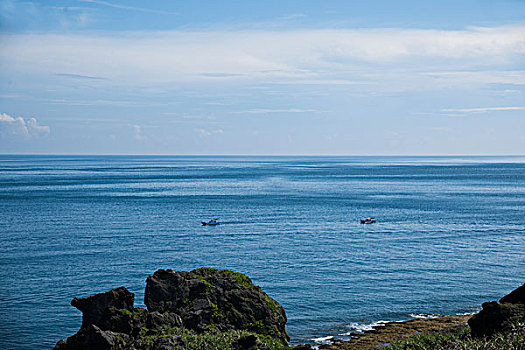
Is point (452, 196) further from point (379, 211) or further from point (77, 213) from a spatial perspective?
point (77, 213)

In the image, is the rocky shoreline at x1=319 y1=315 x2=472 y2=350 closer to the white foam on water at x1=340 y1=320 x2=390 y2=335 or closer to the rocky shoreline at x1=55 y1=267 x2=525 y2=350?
the rocky shoreline at x1=55 y1=267 x2=525 y2=350

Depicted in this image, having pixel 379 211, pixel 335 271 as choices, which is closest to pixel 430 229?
pixel 379 211

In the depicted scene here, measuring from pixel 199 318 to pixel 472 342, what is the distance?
11736 mm

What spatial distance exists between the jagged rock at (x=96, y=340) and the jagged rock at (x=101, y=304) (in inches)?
45.5

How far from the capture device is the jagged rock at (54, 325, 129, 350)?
62.8 ft

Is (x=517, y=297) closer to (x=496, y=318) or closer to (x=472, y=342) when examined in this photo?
(x=496, y=318)

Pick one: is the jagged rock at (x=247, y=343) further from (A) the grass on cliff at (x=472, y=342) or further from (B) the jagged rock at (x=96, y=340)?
(A) the grass on cliff at (x=472, y=342)

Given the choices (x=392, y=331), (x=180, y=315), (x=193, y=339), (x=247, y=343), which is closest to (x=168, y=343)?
(x=193, y=339)

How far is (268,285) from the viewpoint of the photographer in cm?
4588

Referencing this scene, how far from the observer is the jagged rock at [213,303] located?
81.0 feet

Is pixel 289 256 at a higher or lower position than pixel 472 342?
lower

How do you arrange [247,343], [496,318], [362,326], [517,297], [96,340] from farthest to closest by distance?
[362,326], [517,297], [247,343], [496,318], [96,340]

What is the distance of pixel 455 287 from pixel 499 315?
27.6 metres

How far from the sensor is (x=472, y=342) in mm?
18172
